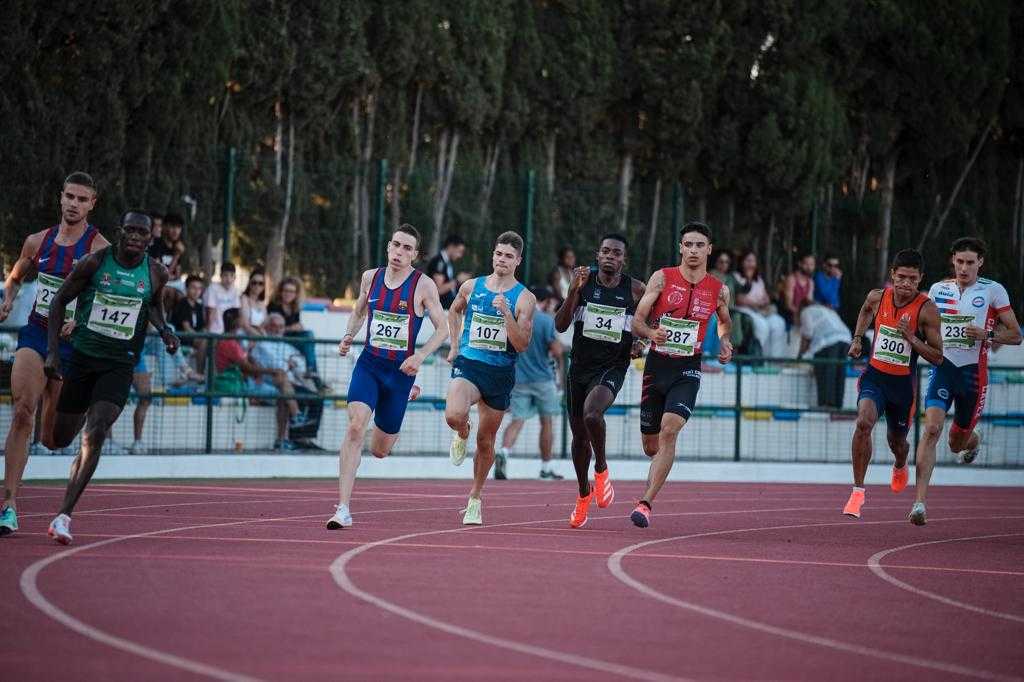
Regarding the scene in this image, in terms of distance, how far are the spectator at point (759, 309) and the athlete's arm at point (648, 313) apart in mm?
11407

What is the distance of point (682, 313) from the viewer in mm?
13914

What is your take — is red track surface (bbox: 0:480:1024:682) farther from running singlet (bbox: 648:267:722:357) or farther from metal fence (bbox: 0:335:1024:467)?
metal fence (bbox: 0:335:1024:467)

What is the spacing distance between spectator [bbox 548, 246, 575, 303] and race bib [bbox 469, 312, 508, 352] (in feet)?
32.7

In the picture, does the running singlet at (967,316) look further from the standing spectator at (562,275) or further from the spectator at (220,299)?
the spectator at (220,299)

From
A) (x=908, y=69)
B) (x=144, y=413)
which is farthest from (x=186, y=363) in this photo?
(x=908, y=69)

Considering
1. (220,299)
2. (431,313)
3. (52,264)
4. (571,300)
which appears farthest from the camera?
(220,299)

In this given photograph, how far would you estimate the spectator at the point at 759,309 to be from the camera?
25.3 metres

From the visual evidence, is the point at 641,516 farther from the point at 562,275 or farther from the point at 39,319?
the point at 562,275

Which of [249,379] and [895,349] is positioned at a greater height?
[895,349]

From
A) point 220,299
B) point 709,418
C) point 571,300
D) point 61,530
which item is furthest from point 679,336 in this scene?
point 709,418

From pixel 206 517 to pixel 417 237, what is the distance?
112 inches

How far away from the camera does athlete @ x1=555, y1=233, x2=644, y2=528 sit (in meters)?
13.9

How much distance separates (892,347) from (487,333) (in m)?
3.47

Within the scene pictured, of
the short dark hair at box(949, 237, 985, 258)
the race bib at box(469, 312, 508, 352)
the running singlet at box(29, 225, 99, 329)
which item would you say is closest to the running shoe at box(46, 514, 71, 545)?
the running singlet at box(29, 225, 99, 329)
